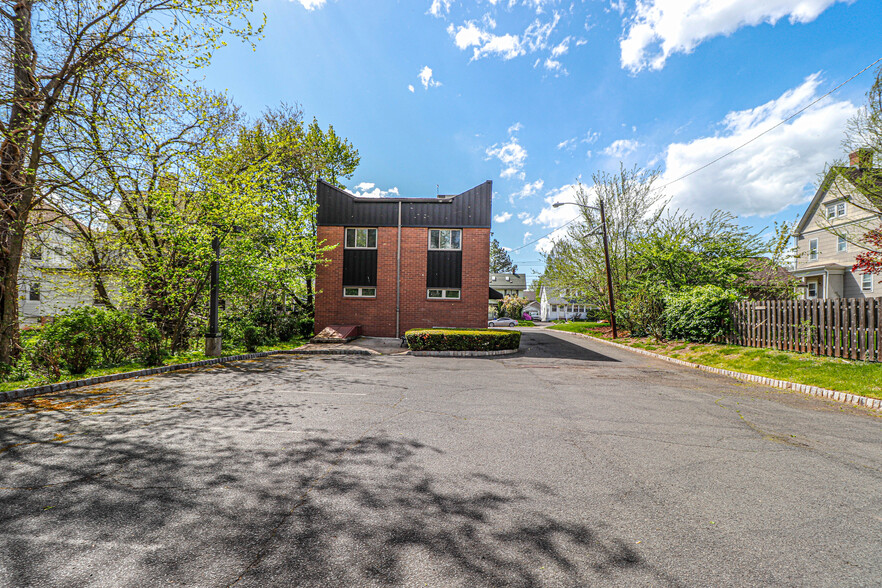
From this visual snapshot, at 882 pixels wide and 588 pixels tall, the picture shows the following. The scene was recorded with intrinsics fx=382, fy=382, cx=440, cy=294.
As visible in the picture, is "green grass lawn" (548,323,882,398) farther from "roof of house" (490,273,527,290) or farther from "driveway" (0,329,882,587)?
"roof of house" (490,273,527,290)

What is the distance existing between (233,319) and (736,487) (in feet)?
51.9

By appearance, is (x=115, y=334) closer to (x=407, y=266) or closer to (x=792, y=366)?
(x=407, y=266)

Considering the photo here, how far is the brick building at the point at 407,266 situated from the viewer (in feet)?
65.1

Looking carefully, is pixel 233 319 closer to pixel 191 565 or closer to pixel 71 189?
pixel 71 189

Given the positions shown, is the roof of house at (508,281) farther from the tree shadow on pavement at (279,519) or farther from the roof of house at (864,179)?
the tree shadow on pavement at (279,519)

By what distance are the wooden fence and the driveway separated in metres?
3.82

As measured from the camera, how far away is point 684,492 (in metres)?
3.38

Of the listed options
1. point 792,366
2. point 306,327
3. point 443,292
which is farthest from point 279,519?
point 306,327

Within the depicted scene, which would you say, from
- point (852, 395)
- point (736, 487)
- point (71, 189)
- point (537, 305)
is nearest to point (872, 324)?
point (852, 395)

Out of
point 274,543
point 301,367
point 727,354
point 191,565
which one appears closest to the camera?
point 191,565

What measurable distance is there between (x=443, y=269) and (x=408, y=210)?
11.9 ft

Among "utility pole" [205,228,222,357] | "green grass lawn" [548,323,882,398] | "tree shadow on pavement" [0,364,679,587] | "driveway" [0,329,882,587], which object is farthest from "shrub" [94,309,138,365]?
"green grass lawn" [548,323,882,398]

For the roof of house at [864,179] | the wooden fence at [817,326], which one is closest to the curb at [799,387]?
the wooden fence at [817,326]

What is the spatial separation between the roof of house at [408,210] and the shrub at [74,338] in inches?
509
